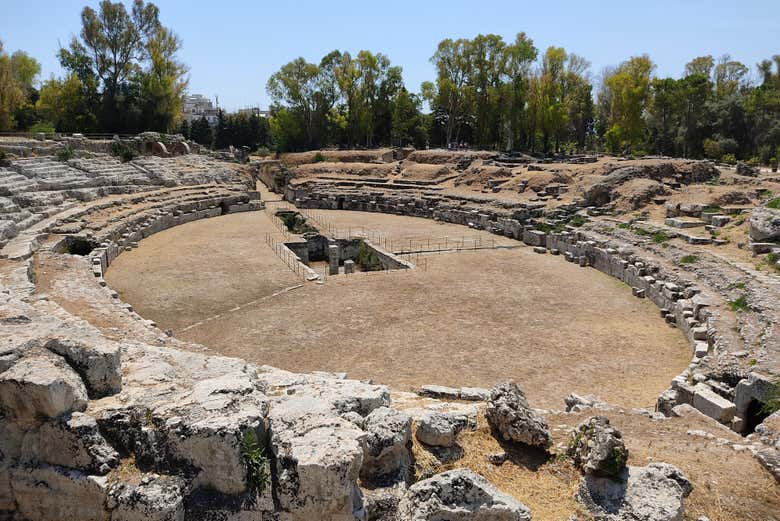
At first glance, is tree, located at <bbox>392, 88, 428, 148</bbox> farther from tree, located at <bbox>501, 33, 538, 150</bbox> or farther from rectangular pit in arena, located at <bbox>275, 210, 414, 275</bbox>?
rectangular pit in arena, located at <bbox>275, 210, 414, 275</bbox>

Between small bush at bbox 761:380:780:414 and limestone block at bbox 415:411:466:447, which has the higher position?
limestone block at bbox 415:411:466:447

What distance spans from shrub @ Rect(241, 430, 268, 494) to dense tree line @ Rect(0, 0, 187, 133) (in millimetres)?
43646

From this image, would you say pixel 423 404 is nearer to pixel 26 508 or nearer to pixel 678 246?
pixel 26 508

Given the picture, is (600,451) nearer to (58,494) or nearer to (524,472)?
(524,472)

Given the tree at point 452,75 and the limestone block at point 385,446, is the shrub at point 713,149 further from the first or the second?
the limestone block at point 385,446

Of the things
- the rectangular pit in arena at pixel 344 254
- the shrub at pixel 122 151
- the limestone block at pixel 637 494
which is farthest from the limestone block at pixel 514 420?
the shrub at pixel 122 151

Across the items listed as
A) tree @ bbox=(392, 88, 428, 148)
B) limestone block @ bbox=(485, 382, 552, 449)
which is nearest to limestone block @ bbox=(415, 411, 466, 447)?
limestone block @ bbox=(485, 382, 552, 449)

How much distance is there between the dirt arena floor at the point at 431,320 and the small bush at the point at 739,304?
143 centimetres

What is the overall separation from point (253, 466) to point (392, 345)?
8.47m

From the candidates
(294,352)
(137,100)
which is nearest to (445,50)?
(137,100)

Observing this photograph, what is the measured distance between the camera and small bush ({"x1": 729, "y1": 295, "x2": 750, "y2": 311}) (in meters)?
13.5

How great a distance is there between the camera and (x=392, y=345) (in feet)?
42.9

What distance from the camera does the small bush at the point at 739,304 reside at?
1345 cm

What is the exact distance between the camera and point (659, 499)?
504 centimetres
